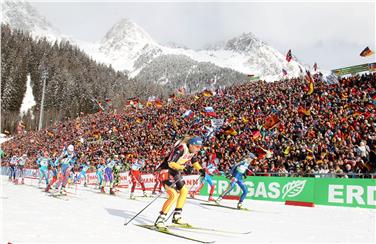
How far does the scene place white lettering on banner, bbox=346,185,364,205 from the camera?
49.9 ft

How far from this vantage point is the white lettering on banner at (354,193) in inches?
598

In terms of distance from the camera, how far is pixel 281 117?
25.7 metres

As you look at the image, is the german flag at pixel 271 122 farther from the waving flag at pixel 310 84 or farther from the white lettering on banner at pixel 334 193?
the white lettering on banner at pixel 334 193

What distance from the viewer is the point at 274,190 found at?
18891 millimetres

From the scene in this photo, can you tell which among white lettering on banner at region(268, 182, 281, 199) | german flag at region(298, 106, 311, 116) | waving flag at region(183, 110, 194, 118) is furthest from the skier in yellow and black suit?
waving flag at region(183, 110, 194, 118)

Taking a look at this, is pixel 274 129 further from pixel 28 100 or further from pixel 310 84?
pixel 28 100

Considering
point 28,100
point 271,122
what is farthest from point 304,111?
point 28,100

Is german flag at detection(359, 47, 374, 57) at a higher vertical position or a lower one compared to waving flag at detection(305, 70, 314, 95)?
higher

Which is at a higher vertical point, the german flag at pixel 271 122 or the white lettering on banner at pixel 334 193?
the german flag at pixel 271 122

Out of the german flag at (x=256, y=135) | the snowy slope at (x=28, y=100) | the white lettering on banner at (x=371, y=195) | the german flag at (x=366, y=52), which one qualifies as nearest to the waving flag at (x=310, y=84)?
the german flag at (x=366, y=52)

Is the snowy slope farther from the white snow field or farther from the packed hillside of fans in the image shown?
the white snow field

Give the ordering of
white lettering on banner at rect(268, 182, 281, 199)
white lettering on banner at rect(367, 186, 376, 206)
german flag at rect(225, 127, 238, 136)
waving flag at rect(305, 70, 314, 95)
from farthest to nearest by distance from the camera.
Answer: german flag at rect(225, 127, 238, 136)
waving flag at rect(305, 70, 314, 95)
white lettering on banner at rect(268, 182, 281, 199)
white lettering on banner at rect(367, 186, 376, 206)

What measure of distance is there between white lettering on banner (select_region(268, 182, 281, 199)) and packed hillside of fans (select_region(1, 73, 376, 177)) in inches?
23.2

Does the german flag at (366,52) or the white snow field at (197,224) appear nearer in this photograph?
the white snow field at (197,224)
